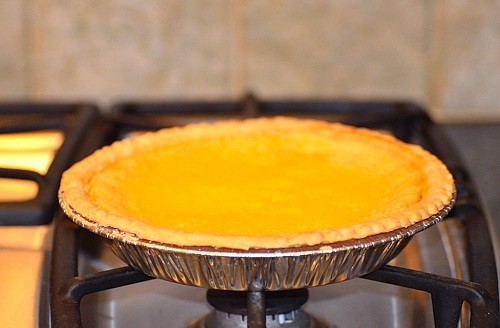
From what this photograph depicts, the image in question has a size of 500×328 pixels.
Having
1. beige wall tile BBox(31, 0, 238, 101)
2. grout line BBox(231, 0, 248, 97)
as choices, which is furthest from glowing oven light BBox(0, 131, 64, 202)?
grout line BBox(231, 0, 248, 97)

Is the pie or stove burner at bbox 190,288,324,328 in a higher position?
the pie

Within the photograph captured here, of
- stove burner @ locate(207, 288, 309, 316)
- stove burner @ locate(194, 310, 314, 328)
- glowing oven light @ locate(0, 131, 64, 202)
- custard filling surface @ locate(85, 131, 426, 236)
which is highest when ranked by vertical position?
custard filling surface @ locate(85, 131, 426, 236)

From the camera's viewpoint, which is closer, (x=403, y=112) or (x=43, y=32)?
(x=403, y=112)

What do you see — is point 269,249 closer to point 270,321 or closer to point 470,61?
point 270,321

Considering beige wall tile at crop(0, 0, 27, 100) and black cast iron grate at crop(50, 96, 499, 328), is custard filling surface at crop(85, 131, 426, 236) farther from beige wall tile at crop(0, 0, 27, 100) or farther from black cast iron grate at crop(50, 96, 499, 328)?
beige wall tile at crop(0, 0, 27, 100)

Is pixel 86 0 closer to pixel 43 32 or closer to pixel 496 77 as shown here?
A: pixel 43 32

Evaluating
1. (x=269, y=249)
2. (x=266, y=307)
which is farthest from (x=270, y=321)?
(x=269, y=249)

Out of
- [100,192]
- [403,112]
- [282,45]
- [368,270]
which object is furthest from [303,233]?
[282,45]
